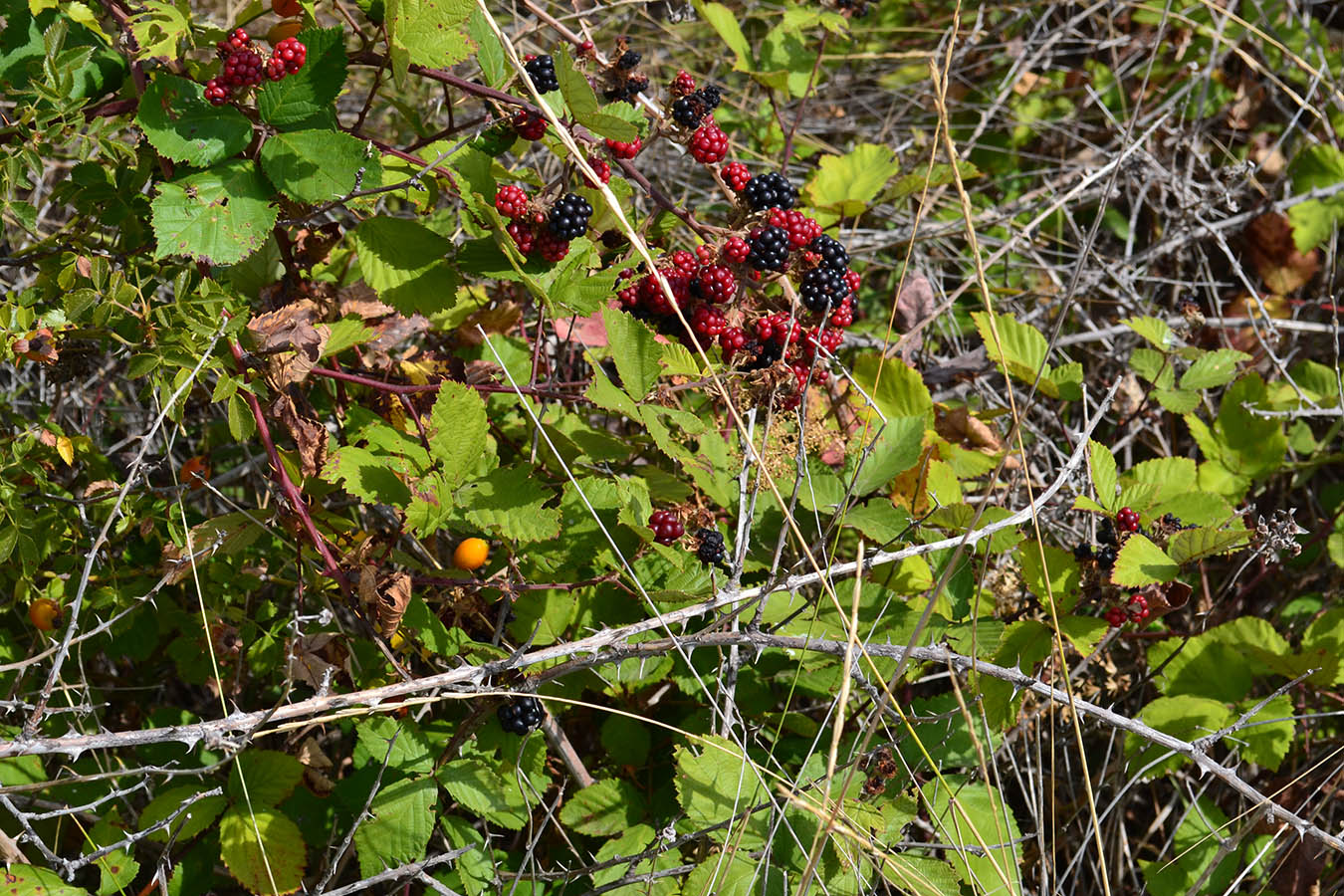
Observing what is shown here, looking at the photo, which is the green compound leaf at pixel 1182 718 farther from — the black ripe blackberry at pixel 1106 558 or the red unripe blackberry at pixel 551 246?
the red unripe blackberry at pixel 551 246

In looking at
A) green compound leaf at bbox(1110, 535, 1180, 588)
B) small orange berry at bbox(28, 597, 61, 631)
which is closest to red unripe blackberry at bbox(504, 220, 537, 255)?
small orange berry at bbox(28, 597, 61, 631)

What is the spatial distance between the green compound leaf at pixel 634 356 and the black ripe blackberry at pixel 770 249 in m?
0.24

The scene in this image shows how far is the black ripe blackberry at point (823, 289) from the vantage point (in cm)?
170

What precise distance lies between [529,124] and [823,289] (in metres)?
0.52

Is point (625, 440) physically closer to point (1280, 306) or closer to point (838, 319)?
point (838, 319)

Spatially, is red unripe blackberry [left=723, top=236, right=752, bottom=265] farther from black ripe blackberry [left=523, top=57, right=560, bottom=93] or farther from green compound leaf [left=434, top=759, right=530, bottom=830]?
green compound leaf [left=434, top=759, right=530, bottom=830]

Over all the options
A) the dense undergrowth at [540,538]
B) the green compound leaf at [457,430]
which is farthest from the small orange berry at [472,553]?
the green compound leaf at [457,430]

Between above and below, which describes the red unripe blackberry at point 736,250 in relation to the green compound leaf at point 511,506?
above

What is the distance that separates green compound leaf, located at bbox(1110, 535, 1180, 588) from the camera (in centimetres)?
171

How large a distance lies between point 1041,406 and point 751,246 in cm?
111

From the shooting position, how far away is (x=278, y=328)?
1.55 meters

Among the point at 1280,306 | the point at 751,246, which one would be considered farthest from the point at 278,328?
the point at 1280,306

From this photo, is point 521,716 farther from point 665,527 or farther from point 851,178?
point 851,178

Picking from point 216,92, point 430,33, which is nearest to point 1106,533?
point 430,33
